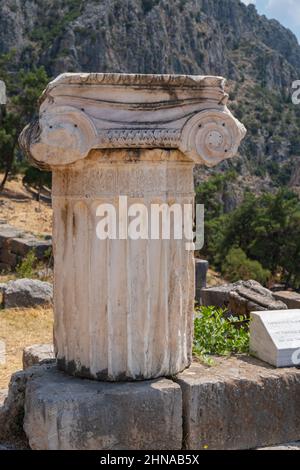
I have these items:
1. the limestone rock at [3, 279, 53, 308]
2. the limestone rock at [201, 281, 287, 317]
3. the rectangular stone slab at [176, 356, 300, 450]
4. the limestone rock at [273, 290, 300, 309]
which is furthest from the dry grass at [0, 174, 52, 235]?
the rectangular stone slab at [176, 356, 300, 450]

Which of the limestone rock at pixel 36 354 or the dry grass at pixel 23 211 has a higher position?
the dry grass at pixel 23 211

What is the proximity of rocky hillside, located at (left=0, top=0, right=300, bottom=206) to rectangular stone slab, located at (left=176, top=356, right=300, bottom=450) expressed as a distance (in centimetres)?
4948

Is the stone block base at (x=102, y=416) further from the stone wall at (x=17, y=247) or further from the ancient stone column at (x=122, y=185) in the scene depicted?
the stone wall at (x=17, y=247)

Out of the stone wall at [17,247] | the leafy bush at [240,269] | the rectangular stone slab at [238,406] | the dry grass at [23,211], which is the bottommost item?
the leafy bush at [240,269]

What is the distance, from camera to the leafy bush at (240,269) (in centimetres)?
2235

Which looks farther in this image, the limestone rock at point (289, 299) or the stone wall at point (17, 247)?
the stone wall at point (17, 247)

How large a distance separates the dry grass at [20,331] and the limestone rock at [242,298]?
234cm

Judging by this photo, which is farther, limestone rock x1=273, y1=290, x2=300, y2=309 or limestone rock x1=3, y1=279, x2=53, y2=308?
limestone rock x1=273, y1=290, x2=300, y2=309

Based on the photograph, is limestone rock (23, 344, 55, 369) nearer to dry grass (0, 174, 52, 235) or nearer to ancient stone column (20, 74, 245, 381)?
ancient stone column (20, 74, 245, 381)

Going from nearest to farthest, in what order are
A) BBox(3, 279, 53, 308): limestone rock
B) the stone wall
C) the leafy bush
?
BBox(3, 279, 53, 308): limestone rock, the stone wall, the leafy bush

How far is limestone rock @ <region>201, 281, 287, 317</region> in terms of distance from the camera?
7418mm

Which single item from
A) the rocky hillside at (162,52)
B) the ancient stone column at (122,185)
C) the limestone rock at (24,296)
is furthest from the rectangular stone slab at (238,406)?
the rocky hillside at (162,52)
